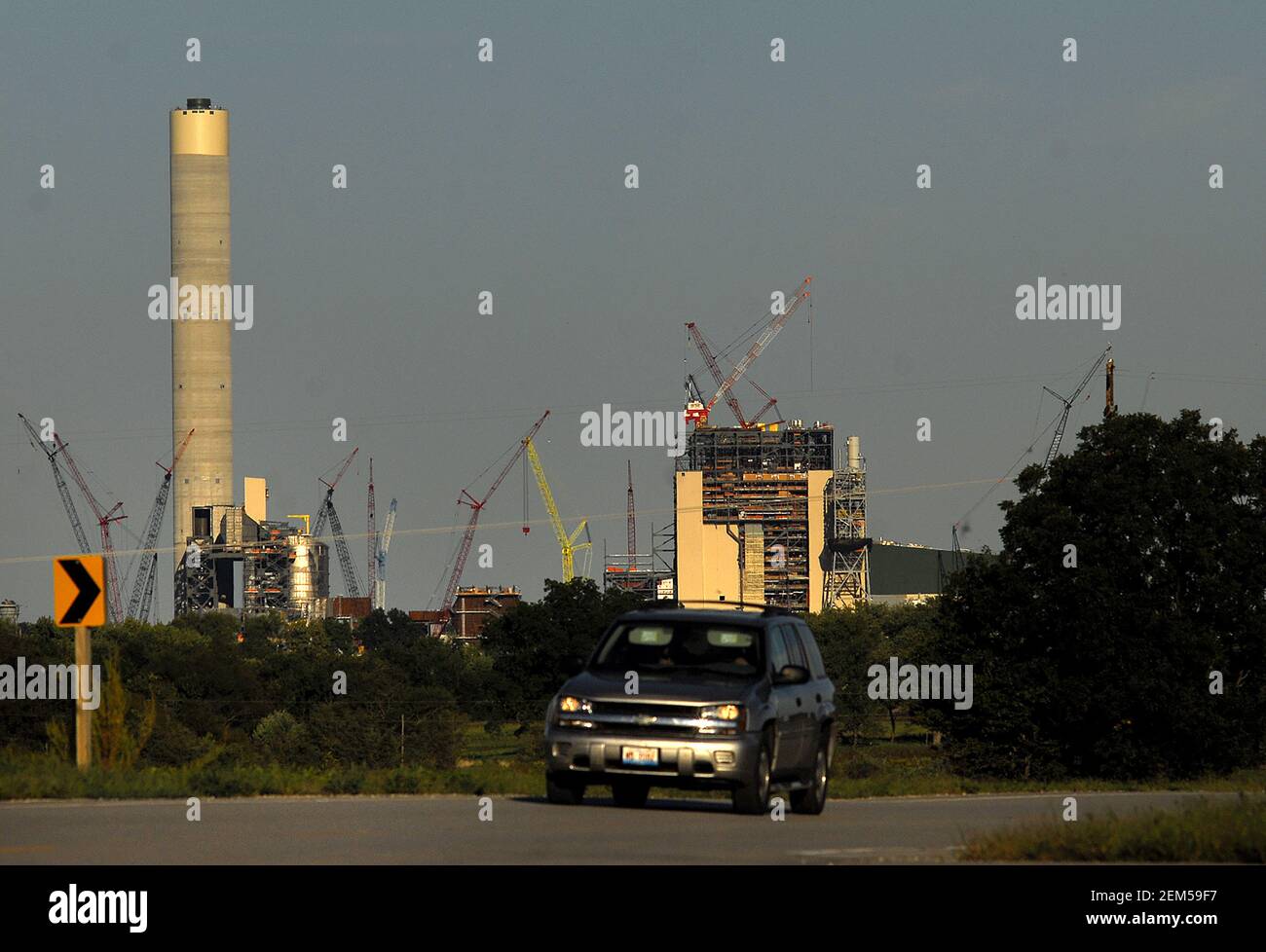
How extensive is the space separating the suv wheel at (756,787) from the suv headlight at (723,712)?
466 mm

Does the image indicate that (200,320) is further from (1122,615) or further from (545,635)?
(1122,615)

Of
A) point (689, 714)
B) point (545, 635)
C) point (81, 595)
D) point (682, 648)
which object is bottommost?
point (545, 635)

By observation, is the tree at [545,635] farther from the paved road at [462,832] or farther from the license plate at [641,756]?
the license plate at [641,756]

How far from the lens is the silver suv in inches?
788

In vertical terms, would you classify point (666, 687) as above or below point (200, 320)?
below

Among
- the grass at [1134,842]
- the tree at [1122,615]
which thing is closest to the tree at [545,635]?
the tree at [1122,615]

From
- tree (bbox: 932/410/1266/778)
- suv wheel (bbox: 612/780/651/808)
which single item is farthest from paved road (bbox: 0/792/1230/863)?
tree (bbox: 932/410/1266/778)

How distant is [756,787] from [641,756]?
121 cm

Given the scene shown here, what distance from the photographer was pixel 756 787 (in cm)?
2039

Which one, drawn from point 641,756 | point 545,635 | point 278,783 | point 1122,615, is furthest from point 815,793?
point 545,635

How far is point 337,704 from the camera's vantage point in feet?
285

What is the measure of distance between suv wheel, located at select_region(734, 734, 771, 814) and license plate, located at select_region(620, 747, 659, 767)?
90cm

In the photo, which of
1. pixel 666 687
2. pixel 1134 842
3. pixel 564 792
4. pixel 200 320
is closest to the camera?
pixel 1134 842
